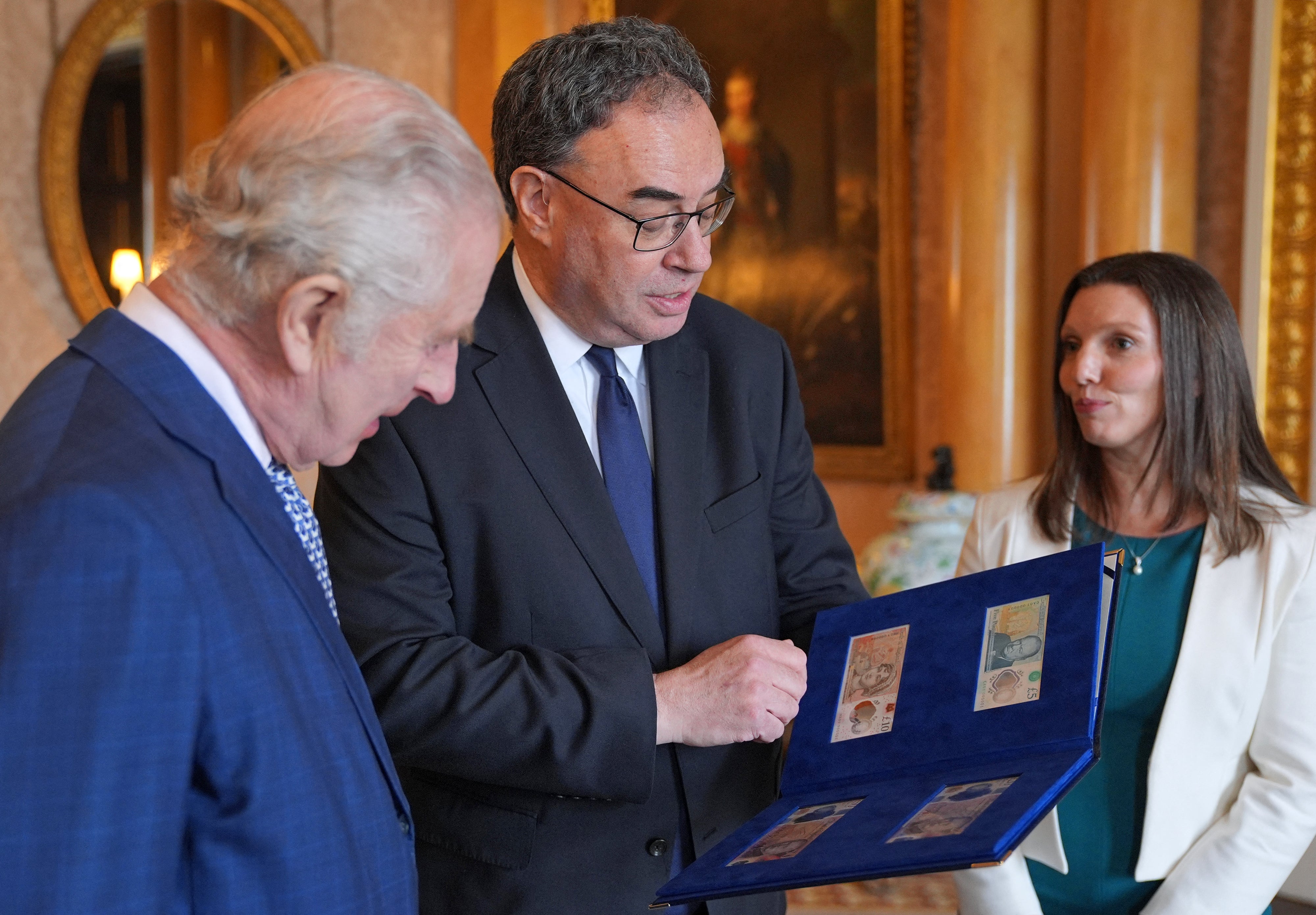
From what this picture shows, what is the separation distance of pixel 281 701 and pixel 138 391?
1.06 feet

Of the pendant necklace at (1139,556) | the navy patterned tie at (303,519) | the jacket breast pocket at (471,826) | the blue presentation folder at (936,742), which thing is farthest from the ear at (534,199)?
the pendant necklace at (1139,556)

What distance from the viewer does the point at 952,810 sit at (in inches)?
53.5

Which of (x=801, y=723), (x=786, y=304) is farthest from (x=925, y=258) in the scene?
(x=801, y=723)

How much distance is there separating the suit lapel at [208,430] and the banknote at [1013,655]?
0.91 meters

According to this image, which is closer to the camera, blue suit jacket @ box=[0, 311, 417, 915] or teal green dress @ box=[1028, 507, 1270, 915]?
blue suit jacket @ box=[0, 311, 417, 915]

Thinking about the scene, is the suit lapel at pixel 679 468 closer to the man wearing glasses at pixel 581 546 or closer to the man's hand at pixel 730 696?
the man wearing glasses at pixel 581 546

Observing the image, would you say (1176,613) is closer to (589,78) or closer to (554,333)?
(554,333)

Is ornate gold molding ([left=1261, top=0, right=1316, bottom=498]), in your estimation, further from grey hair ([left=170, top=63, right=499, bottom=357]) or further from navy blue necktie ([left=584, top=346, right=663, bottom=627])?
grey hair ([left=170, top=63, right=499, bottom=357])

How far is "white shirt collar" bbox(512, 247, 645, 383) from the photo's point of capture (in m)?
1.97

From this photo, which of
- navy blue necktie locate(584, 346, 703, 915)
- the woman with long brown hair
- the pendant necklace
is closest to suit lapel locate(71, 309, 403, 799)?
navy blue necktie locate(584, 346, 703, 915)

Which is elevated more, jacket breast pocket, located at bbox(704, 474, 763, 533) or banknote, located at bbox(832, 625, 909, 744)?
jacket breast pocket, located at bbox(704, 474, 763, 533)

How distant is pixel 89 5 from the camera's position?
16.1 ft

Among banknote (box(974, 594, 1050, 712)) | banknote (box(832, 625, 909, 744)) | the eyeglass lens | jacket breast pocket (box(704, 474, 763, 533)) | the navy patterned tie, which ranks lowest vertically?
banknote (box(832, 625, 909, 744))

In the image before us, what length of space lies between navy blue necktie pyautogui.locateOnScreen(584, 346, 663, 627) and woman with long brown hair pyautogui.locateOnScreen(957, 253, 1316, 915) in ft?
2.92
